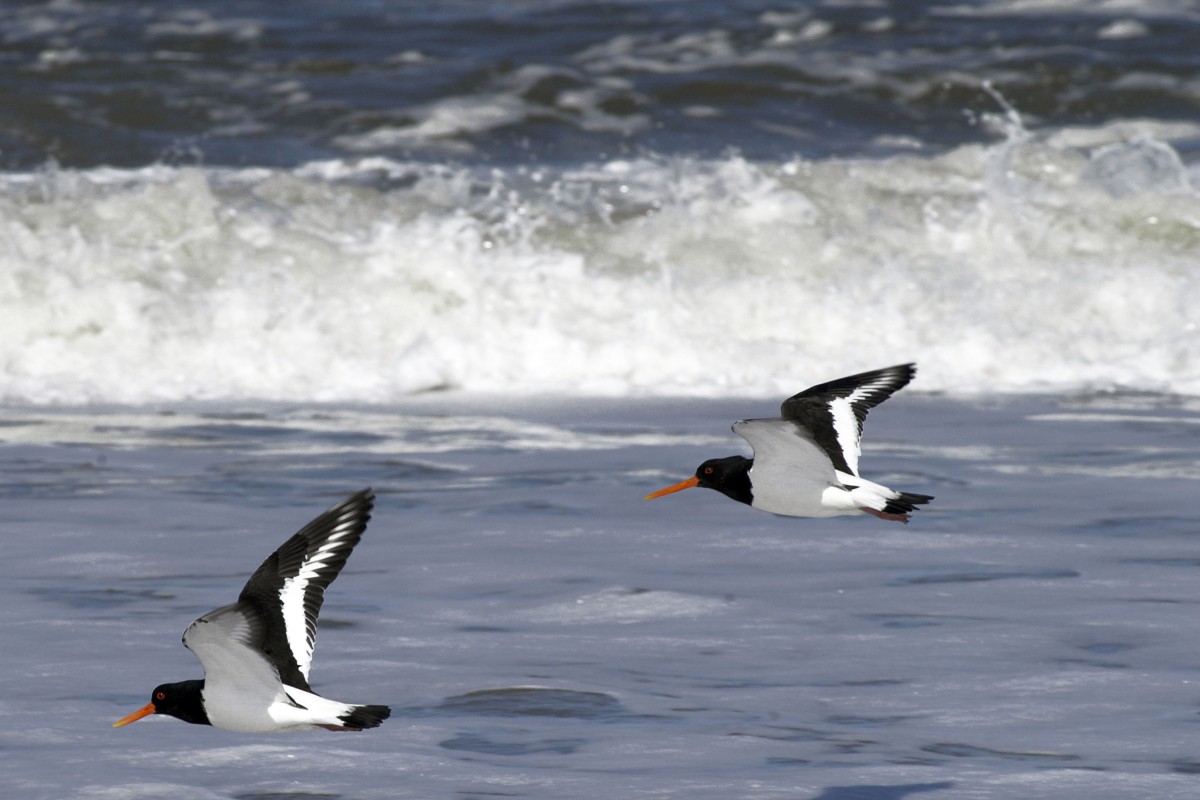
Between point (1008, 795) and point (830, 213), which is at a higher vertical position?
point (830, 213)

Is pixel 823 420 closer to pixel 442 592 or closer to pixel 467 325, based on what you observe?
pixel 442 592

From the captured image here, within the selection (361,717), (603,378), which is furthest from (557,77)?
(361,717)

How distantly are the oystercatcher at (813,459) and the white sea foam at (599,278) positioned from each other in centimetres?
440

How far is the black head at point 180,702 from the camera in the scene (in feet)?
14.4

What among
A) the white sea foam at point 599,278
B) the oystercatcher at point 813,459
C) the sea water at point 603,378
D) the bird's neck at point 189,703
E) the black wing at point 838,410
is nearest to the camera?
the bird's neck at point 189,703

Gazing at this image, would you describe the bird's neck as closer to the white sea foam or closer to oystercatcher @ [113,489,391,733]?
oystercatcher @ [113,489,391,733]

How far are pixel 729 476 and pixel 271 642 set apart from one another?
7.29ft

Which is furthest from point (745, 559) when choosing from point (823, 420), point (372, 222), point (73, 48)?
point (73, 48)

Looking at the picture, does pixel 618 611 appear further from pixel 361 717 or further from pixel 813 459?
pixel 361 717

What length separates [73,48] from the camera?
18328 mm

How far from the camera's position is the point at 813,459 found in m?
6.03

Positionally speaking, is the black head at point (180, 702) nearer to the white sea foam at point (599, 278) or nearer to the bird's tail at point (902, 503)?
the bird's tail at point (902, 503)

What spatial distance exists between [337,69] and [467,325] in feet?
23.3

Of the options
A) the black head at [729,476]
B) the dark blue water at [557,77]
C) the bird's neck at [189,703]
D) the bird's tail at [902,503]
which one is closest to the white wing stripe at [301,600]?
the bird's neck at [189,703]
